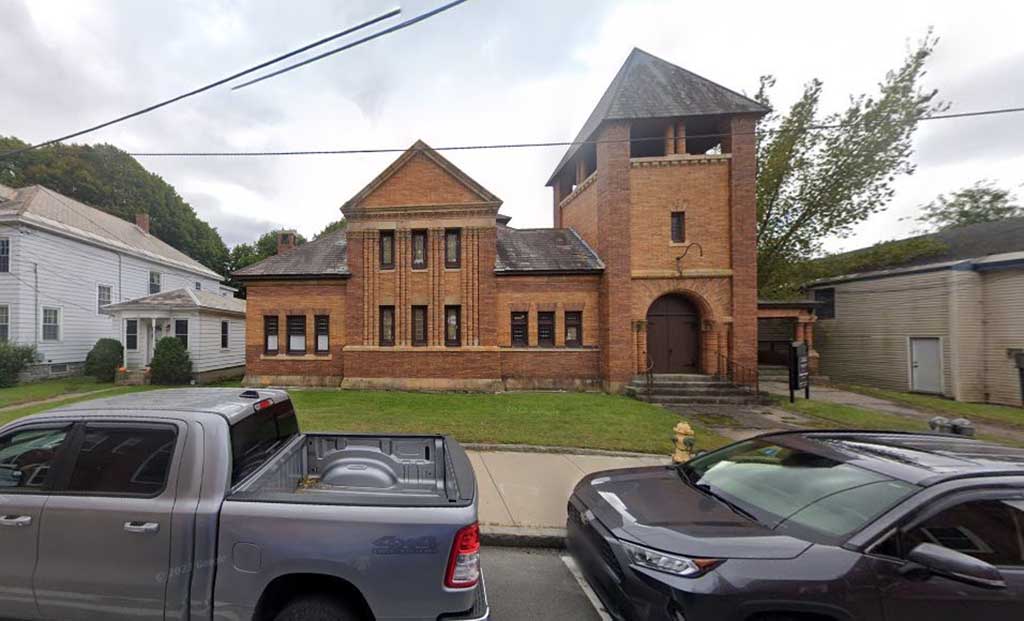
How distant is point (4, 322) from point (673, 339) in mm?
26762

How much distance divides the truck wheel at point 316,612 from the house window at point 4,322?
76.2 feet

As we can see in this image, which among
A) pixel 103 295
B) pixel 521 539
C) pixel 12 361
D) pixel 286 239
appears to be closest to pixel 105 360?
pixel 12 361

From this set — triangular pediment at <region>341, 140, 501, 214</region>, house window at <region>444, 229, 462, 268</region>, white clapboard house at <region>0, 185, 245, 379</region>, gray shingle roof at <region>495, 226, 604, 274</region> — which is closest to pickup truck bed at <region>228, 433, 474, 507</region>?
gray shingle roof at <region>495, 226, 604, 274</region>

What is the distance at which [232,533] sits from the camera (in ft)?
6.81

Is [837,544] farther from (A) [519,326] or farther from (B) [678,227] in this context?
(B) [678,227]

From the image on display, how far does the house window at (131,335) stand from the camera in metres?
15.7

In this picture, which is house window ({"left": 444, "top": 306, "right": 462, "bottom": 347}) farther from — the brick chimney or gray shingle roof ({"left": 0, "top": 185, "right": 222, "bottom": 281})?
gray shingle roof ({"left": 0, "top": 185, "right": 222, "bottom": 281})

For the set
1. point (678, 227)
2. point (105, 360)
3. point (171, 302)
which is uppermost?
point (678, 227)

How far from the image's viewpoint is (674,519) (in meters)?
2.62

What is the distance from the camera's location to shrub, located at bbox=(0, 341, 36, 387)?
44.7 ft

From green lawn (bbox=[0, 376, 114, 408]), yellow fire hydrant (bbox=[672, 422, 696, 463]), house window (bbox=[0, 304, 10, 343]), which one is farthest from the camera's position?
house window (bbox=[0, 304, 10, 343])

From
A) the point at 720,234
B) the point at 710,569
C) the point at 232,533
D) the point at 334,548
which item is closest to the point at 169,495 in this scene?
the point at 232,533

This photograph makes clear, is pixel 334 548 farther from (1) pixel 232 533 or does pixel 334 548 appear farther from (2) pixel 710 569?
(2) pixel 710 569

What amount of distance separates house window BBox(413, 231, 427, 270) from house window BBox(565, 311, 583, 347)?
5.55 m
